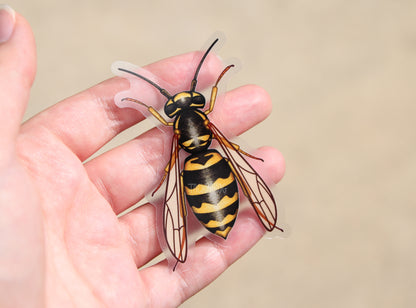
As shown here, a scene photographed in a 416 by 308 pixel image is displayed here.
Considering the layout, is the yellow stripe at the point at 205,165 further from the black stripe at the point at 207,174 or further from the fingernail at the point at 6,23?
the fingernail at the point at 6,23

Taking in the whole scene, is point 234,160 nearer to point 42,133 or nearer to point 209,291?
point 42,133

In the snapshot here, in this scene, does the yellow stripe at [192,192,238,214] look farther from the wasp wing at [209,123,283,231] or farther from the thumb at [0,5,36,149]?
the thumb at [0,5,36,149]

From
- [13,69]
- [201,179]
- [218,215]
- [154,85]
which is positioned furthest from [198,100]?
[13,69]

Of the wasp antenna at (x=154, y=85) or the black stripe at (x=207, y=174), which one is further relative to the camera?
the wasp antenna at (x=154, y=85)

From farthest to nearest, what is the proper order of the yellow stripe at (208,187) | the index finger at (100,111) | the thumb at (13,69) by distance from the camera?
the index finger at (100,111) → the yellow stripe at (208,187) → the thumb at (13,69)

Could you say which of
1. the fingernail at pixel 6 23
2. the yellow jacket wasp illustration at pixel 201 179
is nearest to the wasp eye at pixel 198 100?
the yellow jacket wasp illustration at pixel 201 179

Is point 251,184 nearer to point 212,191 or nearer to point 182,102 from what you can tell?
point 212,191
